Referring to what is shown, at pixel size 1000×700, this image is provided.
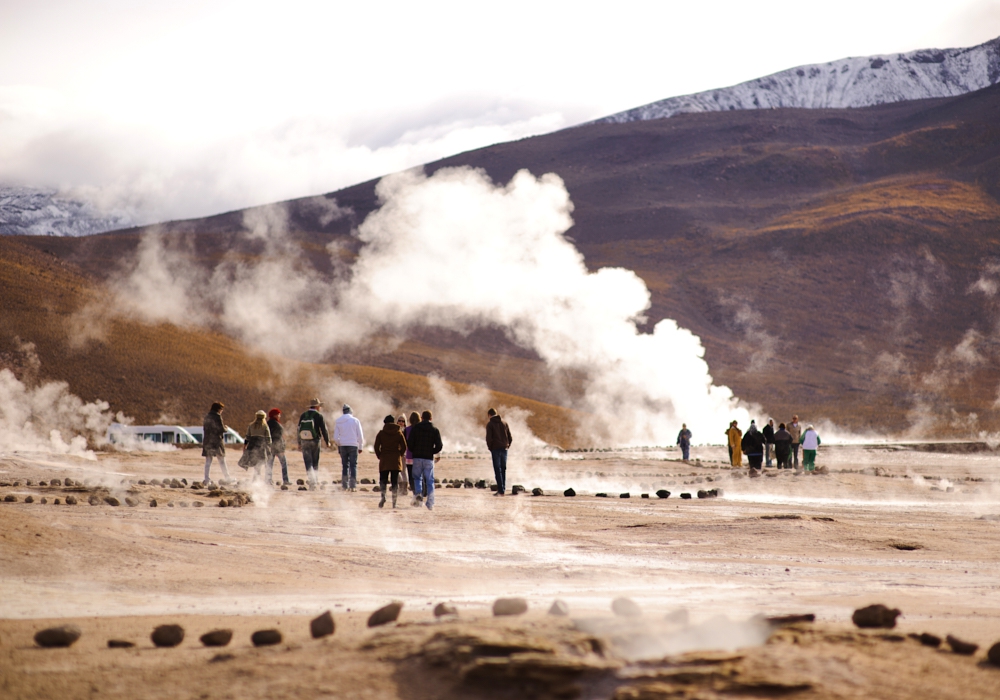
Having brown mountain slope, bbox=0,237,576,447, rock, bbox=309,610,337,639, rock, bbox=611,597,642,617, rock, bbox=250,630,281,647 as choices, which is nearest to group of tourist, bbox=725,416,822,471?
rock, bbox=611,597,642,617

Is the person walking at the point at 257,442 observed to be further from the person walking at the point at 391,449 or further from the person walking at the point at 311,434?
the person walking at the point at 391,449

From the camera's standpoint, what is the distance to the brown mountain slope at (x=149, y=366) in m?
44.8

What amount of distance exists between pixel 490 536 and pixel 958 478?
2268cm

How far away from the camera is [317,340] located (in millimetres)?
72250

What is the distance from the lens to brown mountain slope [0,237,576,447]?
44.8 metres

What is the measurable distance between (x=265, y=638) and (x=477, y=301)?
7753 centimetres

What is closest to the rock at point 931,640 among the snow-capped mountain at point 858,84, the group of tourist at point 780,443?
the group of tourist at point 780,443

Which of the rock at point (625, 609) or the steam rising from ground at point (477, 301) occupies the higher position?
the steam rising from ground at point (477, 301)

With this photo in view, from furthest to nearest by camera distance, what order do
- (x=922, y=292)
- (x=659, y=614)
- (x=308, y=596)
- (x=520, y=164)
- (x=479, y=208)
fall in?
(x=520, y=164) → (x=922, y=292) → (x=479, y=208) → (x=308, y=596) → (x=659, y=614)

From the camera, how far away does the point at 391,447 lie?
1590 cm

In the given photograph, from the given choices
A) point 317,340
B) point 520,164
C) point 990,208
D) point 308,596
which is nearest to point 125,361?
point 317,340

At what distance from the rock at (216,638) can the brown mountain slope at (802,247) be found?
63.6 metres

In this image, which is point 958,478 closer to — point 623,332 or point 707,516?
point 707,516

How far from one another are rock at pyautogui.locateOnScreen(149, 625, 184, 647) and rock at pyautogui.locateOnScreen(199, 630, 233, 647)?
0.17 metres
